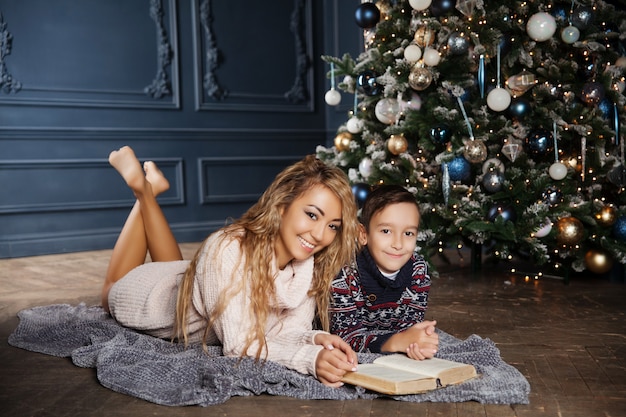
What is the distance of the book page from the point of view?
74.9 inches

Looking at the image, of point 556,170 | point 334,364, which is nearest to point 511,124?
point 556,170

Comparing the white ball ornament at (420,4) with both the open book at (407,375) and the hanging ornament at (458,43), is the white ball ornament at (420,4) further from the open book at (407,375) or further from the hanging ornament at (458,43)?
the open book at (407,375)

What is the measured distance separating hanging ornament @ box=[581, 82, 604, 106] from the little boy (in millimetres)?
1680

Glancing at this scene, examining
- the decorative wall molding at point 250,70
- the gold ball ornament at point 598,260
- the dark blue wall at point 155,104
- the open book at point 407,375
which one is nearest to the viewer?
the open book at point 407,375

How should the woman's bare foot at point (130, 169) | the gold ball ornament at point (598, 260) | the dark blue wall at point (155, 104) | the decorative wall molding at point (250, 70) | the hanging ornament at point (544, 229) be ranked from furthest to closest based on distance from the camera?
the decorative wall molding at point (250, 70), the dark blue wall at point (155, 104), the gold ball ornament at point (598, 260), the hanging ornament at point (544, 229), the woman's bare foot at point (130, 169)

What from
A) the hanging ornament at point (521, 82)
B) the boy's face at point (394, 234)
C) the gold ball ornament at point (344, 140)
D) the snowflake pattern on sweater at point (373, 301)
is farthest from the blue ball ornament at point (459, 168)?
the boy's face at point (394, 234)

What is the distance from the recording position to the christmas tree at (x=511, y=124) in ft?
11.6

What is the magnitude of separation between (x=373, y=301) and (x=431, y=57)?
167 cm

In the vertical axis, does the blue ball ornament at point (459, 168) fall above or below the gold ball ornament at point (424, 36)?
below

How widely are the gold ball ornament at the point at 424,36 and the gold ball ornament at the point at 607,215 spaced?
4.22ft

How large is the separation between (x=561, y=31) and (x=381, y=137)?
1124mm

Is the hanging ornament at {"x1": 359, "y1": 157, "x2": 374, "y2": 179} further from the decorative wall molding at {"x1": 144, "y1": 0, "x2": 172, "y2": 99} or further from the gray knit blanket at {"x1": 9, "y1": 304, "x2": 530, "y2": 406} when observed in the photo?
the decorative wall molding at {"x1": 144, "y1": 0, "x2": 172, "y2": 99}

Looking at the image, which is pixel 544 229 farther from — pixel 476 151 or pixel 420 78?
pixel 420 78

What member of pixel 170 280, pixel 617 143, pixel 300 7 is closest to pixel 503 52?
pixel 617 143
